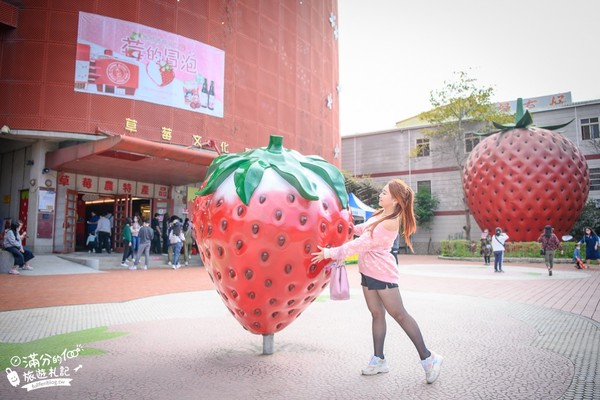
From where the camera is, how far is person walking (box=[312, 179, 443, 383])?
3.29m

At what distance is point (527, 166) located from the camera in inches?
660

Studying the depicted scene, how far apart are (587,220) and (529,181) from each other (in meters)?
10.8

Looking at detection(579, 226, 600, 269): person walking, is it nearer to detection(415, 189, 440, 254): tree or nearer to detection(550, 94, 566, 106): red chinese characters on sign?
detection(415, 189, 440, 254): tree

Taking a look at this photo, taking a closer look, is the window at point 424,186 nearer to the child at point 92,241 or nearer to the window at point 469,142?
the window at point 469,142

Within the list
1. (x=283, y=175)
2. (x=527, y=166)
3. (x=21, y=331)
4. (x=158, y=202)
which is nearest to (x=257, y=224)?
(x=283, y=175)

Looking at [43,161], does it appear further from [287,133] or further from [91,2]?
[287,133]

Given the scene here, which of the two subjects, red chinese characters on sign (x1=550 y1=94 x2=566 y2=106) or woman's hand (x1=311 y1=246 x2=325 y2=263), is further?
red chinese characters on sign (x1=550 y1=94 x2=566 y2=106)

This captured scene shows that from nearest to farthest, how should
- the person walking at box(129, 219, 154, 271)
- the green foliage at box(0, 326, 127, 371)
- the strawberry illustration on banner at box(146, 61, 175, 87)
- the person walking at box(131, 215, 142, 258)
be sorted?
1. the green foliage at box(0, 326, 127, 371)
2. the person walking at box(129, 219, 154, 271)
3. the person walking at box(131, 215, 142, 258)
4. the strawberry illustration on banner at box(146, 61, 175, 87)

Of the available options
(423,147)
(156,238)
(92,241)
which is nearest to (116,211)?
(92,241)

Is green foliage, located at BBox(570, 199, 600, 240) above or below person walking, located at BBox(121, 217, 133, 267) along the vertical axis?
above

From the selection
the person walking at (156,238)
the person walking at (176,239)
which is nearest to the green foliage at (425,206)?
the person walking at (156,238)

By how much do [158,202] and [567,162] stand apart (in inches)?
715

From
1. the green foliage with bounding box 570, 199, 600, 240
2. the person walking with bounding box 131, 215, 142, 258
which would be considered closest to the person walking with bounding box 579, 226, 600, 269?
the green foliage with bounding box 570, 199, 600, 240

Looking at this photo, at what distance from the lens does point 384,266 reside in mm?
3383
